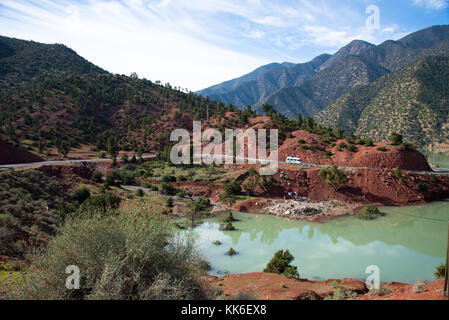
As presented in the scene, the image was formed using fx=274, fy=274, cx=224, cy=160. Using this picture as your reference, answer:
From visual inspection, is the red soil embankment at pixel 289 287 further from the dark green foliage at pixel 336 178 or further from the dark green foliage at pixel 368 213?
the dark green foliage at pixel 336 178

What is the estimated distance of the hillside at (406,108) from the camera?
3581 inches

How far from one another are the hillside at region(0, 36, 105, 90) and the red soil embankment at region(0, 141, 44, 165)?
2452 inches

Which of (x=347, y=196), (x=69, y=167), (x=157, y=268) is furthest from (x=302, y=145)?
(x=157, y=268)

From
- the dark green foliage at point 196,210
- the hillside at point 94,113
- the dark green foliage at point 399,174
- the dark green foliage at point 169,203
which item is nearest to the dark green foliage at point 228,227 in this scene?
the dark green foliage at point 196,210

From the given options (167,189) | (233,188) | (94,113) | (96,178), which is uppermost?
(94,113)

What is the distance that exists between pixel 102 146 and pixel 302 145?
152 ft

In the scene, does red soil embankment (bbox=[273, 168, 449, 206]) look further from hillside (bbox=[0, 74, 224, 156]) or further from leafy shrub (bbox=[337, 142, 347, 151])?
hillside (bbox=[0, 74, 224, 156])

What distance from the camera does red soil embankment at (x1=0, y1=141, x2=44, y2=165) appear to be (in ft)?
124

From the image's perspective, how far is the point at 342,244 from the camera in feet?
77.5

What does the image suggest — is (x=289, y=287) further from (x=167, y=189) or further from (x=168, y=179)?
(x=168, y=179)

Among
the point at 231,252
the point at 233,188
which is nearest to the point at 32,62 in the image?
the point at 233,188

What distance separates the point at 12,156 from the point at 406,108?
11127 cm

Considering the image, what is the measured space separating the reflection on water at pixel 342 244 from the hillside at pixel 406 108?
69.6 m
